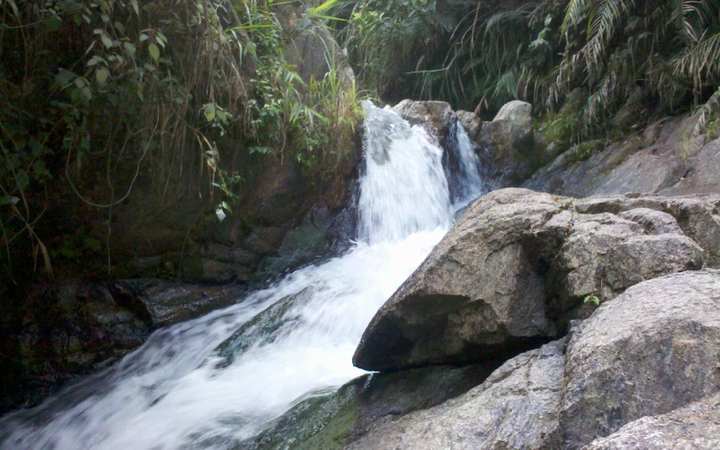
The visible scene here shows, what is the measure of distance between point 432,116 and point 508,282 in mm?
4315

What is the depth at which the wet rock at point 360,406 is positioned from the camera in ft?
7.04

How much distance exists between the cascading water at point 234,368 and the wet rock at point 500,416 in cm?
89

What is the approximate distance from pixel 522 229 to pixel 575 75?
4492mm

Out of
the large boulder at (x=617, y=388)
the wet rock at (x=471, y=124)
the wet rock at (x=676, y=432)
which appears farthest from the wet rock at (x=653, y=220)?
the wet rock at (x=471, y=124)

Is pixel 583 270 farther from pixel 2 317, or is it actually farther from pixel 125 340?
pixel 2 317

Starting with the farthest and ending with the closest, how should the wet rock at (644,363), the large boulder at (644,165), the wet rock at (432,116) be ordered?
the wet rock at (432,116) < the large boulder at (644,165) < the wet rock at (644,363)

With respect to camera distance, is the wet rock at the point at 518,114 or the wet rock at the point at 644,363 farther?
the wet rock at the point at 518,114

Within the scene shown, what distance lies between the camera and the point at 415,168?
5703mm

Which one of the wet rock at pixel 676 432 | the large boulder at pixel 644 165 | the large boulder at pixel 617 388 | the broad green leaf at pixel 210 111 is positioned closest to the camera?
the wet rock at pixel 676 432

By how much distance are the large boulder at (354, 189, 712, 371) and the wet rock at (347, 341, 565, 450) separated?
0.26 m

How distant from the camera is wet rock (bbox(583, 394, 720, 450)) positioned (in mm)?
1056

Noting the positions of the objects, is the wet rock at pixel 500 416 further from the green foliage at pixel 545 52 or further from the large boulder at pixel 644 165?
the green foliage at pixel 545 52

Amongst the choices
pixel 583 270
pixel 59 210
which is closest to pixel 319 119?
pixel 59 210

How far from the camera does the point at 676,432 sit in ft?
3.62
